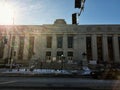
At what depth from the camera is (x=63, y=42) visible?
61.7 metres

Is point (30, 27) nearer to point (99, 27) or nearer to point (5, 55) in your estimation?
point (5, 55)

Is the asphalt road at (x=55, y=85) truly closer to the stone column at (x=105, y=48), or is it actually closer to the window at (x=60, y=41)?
the stone column at (x=105, y=48)

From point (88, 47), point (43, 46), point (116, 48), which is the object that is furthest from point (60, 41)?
point (116, 48)

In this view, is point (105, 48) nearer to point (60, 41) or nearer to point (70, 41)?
point (70, 41)

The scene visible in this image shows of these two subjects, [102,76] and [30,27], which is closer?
[102,76]

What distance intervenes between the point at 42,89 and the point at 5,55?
5403 cm

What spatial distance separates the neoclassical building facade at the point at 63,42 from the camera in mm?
60281

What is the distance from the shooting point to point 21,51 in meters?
62.4

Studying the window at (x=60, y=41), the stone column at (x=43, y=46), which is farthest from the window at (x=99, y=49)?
the stone column at (x=43, y=46)

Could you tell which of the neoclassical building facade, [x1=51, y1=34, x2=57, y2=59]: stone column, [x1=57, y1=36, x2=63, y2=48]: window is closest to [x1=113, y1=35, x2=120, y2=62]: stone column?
the neoclassical building facade

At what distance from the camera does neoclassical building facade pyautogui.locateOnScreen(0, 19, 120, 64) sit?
6028 cm

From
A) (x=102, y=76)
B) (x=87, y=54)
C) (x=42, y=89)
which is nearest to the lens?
(x=42, y=89)

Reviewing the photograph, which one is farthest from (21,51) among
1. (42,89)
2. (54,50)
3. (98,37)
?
(42,89)

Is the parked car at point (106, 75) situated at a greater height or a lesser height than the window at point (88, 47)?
lesser
